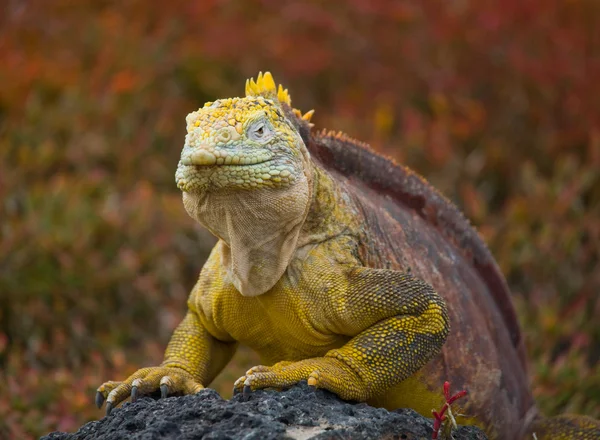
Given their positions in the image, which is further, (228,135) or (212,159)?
(228,135)

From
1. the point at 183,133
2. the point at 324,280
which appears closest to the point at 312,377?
the point at 324,280

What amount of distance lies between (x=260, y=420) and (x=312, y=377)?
416mm

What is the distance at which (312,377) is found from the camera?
4098mm

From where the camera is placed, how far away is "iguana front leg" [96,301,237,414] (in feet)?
14.4

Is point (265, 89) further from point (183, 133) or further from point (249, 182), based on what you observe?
point (183, 133)

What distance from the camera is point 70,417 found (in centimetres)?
670

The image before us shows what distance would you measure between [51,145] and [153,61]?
2240 millimetres

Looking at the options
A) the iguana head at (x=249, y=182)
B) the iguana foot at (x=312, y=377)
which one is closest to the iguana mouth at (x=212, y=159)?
the iguana head at (x=249, y=182)

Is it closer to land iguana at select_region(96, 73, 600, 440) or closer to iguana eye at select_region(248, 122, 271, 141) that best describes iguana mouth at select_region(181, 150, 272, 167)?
land iguana at select_region(96, 73, 600, 440)

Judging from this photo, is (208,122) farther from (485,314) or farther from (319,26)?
(319,26)

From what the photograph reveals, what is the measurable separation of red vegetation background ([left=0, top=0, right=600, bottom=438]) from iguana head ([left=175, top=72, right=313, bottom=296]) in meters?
2.86

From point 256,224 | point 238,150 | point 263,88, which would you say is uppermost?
point 263,88

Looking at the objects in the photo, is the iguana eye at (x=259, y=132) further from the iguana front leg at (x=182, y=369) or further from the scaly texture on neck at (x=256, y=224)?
the iguana front leg at (x=182, y=369)

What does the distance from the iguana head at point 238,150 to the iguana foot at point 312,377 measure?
746 millimetres
